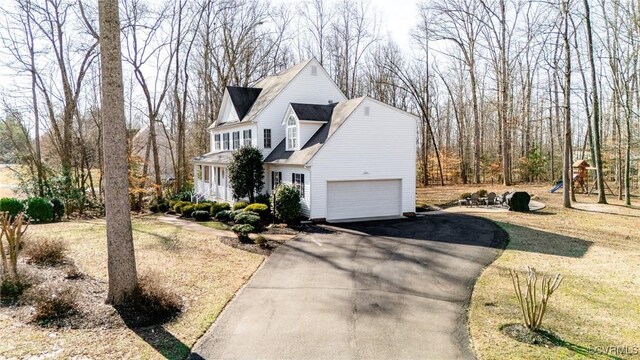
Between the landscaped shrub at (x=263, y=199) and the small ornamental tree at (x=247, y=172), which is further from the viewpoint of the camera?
the small ornamental tree at (x=247, y=172)

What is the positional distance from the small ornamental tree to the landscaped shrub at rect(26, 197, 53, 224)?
9.74m

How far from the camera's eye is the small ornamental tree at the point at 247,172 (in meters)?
22.2

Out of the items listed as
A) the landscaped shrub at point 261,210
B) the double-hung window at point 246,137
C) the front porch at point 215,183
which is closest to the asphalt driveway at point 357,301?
the landscaped shrub at point 261,210

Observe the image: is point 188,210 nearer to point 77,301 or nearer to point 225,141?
point 225,141

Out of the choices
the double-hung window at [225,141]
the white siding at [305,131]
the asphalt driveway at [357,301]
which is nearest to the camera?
the asphalt driveway at [357,301]

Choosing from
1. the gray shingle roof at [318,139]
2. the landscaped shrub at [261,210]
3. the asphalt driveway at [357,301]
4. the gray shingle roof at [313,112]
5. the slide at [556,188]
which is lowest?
the asphalt driveway at [357,301]

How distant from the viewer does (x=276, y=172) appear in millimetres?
22719

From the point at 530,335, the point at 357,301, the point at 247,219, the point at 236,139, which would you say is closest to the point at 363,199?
the point at 247,219

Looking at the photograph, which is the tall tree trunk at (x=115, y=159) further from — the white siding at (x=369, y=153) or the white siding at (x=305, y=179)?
the white siding at (x=305, y=179)

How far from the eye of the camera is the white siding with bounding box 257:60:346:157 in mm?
23812

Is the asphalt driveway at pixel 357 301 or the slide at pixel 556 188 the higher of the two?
the slide at pixel 556 188

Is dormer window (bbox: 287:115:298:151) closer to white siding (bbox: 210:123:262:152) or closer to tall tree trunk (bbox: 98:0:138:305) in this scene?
white siding (bbox: 210:123:262:152)

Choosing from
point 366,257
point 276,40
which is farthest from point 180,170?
point 366,257

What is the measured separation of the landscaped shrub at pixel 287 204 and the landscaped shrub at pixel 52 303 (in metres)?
11.0
